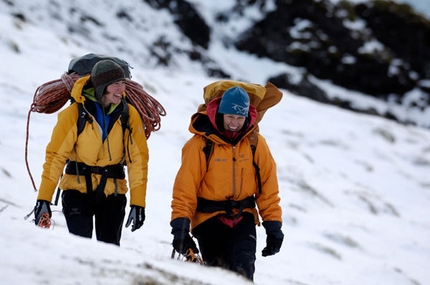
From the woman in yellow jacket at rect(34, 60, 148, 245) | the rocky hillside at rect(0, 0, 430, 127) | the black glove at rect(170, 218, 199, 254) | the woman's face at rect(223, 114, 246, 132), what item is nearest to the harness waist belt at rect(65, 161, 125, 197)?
the woman in yellow jacket at rect(34, 60, 148, 245)

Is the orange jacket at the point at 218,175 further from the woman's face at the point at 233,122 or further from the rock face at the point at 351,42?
the rock face at the point at 351,42

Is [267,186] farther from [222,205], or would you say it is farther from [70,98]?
[70,98]

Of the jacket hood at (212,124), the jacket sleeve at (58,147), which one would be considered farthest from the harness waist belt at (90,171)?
the jacket hood at (212,124)

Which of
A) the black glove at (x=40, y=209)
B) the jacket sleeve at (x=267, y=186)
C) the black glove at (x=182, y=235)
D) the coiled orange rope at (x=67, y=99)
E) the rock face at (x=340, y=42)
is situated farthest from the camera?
the rock face at (x=340, y=42)

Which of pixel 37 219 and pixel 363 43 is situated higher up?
pixel 363 43

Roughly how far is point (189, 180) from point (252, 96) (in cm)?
118

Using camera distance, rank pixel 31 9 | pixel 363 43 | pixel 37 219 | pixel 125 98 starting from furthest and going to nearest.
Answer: pixel 363 43 → pixel 31 9 → pixel 125 98 → pixel 37 219

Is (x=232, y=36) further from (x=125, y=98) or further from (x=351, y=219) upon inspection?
(x=125, y=98)

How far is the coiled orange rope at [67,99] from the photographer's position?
5398 mm

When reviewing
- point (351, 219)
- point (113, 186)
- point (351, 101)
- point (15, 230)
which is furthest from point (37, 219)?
point (351, 101)

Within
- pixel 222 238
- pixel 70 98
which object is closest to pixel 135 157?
pixel 70 98

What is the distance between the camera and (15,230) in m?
3.64

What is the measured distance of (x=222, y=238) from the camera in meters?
5.23

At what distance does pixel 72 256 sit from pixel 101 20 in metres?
45.7
